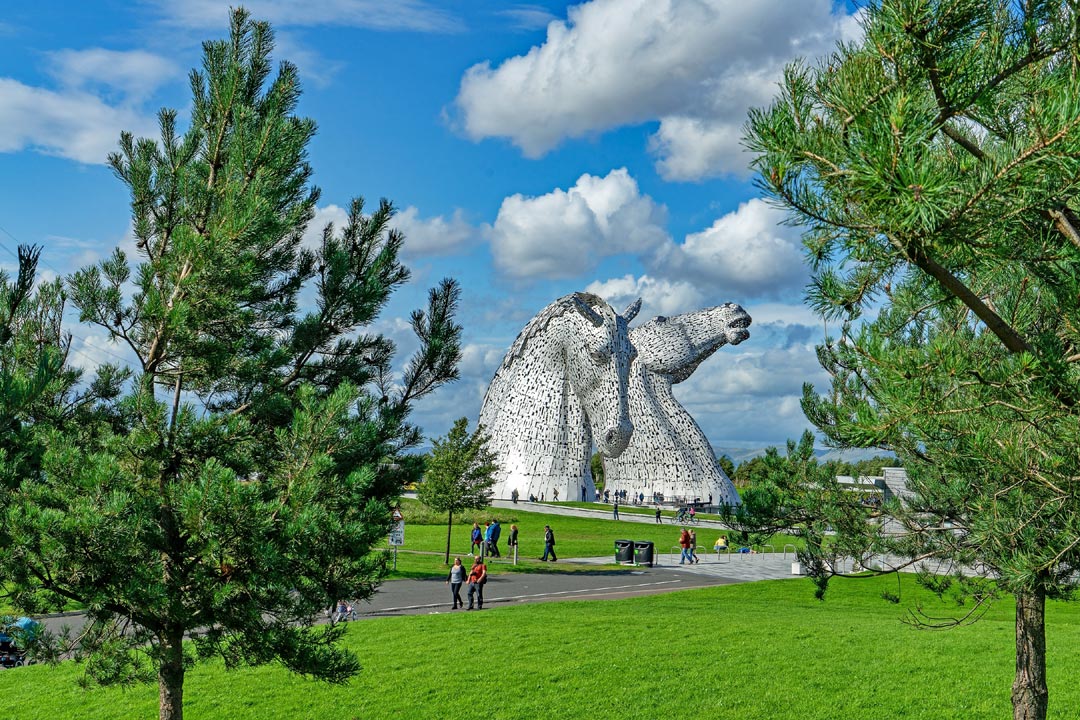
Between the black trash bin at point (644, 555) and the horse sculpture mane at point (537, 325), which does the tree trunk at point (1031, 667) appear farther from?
the horse sculpture mane at point (537, 325)

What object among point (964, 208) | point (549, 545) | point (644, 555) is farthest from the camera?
point (644, 555)

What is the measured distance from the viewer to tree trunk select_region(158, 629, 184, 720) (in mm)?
6234

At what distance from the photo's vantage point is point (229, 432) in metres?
6.01

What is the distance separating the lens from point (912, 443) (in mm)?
7824

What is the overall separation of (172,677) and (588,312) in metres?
41.2

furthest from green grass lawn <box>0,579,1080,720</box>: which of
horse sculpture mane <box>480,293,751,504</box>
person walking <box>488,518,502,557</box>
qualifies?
horse sculpture mane <box>480,293,751,504</box>

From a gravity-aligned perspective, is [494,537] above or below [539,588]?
above

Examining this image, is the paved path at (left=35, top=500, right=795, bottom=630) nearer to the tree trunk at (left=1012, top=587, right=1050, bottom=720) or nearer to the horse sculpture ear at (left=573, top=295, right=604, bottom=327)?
the tree trunk at (left=1012, top=587, right=1050, bottom=720)

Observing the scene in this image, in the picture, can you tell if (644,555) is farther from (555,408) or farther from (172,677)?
(172,677)

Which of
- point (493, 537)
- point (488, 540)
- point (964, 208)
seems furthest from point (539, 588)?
point (964, 208)

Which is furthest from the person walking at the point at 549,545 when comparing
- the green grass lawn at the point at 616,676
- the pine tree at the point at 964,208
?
the pine tree at the point at 964,208

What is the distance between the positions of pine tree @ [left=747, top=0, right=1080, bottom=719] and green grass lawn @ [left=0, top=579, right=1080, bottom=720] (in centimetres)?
652

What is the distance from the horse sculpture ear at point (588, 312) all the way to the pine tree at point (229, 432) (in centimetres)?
3946

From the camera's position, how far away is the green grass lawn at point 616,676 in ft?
36.1
